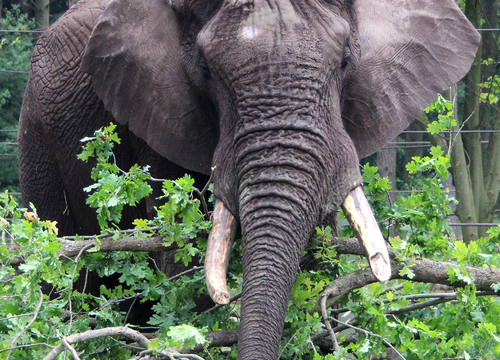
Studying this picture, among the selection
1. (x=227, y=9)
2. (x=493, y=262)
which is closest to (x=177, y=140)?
(x=227, y=9)

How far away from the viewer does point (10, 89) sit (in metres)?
16.6

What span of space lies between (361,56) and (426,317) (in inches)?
48.0

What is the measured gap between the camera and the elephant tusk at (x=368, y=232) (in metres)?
2.93

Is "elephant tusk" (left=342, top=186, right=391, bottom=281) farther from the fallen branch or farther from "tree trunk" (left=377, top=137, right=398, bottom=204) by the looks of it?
"tree trunk" (left=377, top=137, right=398, bottom=204)

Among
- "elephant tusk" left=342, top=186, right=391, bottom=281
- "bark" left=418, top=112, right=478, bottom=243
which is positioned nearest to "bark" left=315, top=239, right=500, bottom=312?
"elephant tusk" left=342, top=186, right=391, bottom=281

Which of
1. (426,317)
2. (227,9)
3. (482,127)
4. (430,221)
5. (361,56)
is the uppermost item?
(227,9)

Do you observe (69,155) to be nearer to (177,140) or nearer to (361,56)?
(177,140)

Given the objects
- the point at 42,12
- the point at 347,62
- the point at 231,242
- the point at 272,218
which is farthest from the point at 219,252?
the point at 42,12

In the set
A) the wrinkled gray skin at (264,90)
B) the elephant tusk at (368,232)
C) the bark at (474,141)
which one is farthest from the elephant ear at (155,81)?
the bark at (474,141)

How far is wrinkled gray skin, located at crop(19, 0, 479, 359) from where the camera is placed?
2.96 m

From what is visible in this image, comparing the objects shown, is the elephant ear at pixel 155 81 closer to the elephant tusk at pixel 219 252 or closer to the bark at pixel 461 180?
the elephant tusk at pixel 219 252

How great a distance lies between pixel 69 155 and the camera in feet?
15.6

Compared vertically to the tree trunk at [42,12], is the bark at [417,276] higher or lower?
higher

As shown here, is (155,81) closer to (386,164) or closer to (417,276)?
(417,276)
